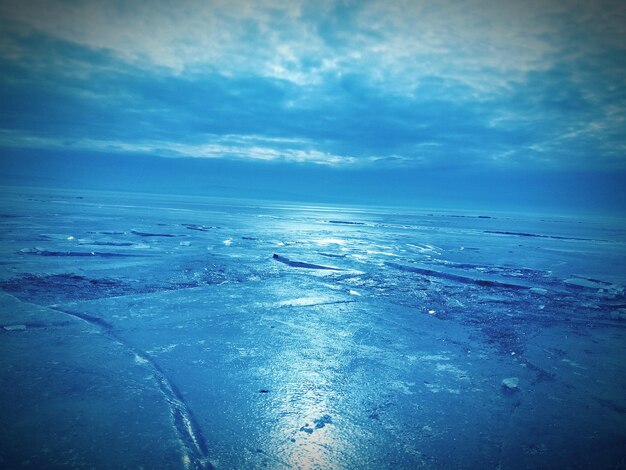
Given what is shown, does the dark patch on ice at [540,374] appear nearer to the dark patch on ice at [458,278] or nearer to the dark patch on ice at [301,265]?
the dark patch on ice at [458,278]

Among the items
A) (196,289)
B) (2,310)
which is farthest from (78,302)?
(196,289)

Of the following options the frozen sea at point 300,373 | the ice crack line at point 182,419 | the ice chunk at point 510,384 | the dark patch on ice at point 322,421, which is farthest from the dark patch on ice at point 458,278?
the ice crack line at point 182,419

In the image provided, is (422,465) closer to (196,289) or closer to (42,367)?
(42,367)

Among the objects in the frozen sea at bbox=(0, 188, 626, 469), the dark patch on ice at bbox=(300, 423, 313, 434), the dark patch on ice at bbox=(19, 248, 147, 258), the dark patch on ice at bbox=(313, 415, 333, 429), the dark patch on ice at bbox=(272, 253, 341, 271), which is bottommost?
the dark patch on ice at bbox=(300, 423, 313, 434)

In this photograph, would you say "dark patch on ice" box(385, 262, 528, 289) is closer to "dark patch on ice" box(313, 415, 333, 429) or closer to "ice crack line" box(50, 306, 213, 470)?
"dark patch on ice" box(313, 415, 333, 429)

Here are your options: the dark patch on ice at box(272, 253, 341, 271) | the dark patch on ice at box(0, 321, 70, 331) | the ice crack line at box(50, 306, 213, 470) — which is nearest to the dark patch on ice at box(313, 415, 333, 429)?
the ice crack line at box(50, 306, 213, 470)

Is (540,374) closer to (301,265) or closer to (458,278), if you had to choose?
(458,278)

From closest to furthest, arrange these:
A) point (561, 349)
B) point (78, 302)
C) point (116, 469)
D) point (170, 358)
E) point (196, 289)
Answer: point (116, 469)
point (170, 358)
point (561, 349)
point (78, 302)
point (196, 289)
